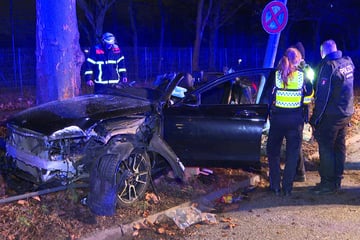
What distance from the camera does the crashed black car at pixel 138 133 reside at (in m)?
4.76

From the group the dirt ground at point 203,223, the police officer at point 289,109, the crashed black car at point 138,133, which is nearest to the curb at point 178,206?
the dirt ground at point 203,223

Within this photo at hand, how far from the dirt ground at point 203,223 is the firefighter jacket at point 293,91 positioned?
1.20 meters

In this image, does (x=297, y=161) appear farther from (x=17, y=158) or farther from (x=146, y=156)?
(x=17, y=158)

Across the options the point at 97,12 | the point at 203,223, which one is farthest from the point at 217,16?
the point at 203,223

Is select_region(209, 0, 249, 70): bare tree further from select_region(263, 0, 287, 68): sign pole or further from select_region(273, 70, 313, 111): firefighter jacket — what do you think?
select_region(273, 70, 313, 111): firefighter jacket

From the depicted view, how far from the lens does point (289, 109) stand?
214 inches

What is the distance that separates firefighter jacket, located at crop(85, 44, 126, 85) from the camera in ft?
25.1

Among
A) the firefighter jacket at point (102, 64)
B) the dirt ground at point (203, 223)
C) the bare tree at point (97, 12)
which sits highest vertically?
the bare tree at point (97, 12)

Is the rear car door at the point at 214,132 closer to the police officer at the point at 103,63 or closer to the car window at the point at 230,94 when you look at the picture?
the car window at the point at 230,94

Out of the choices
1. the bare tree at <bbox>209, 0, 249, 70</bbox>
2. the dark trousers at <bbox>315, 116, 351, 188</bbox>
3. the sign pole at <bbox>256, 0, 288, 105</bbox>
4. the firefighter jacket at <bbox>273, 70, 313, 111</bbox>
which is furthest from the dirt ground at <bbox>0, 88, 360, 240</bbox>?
the bare tree at <bbox>209, 0, 249, 70</bbox>

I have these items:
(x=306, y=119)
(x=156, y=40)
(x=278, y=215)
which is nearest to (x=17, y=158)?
(x=278, y=215)

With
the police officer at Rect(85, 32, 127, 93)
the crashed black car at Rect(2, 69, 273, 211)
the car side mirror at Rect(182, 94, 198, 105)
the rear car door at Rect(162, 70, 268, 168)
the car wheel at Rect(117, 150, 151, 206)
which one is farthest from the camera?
the police officer at Rect(85, 32, 127, 93)


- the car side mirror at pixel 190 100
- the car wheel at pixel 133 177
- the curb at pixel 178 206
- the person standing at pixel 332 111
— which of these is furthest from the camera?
the car side mirror at pixel 190 100

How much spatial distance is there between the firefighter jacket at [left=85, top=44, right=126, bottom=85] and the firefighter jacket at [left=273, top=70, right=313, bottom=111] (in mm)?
3313
